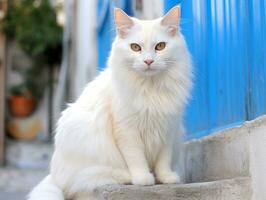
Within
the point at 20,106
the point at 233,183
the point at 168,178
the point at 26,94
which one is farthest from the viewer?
the point at 26,94

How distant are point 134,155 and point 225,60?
0.71 meters

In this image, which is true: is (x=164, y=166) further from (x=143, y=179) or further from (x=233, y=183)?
(x=233, y=183)

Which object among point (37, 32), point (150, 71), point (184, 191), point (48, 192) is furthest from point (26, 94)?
point (184, 191)

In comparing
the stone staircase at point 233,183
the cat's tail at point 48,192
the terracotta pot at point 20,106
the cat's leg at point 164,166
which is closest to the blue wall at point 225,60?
the stone staircase at point 233,183

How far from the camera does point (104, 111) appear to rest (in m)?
2.51

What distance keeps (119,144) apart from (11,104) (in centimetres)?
685

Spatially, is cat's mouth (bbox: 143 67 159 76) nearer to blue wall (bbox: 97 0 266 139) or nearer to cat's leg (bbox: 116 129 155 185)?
cat's leg (bbox: 116 129 155 185)

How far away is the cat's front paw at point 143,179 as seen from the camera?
7.68ft

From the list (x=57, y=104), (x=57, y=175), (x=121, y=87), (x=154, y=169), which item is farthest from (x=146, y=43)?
(x=57, y=104)

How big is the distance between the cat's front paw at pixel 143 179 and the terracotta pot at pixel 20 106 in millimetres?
6720

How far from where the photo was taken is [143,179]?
7.68ft

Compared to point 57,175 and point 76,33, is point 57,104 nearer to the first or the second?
point 76,33

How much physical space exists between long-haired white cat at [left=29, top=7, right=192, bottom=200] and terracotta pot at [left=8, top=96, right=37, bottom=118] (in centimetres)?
644

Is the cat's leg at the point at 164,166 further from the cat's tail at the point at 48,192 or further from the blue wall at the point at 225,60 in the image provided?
the cat's tail at the point at 48,192
